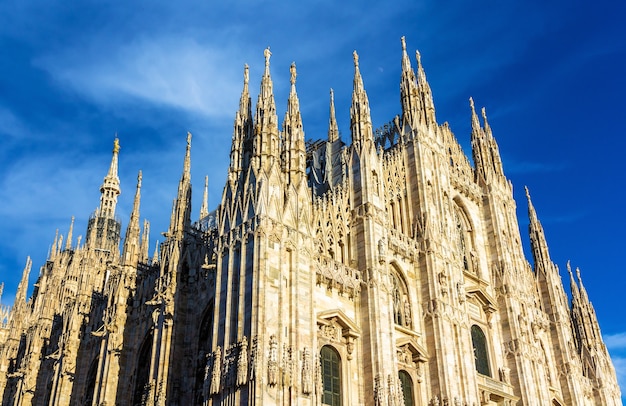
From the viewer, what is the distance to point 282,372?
965 inches

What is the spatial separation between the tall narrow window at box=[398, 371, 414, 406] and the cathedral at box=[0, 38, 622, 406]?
0.11 m

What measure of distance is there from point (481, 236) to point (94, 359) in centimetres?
2611

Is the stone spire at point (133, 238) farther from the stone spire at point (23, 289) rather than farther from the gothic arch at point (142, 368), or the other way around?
the stone spire at point (23, 289)

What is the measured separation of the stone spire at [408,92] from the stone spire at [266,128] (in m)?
12.4

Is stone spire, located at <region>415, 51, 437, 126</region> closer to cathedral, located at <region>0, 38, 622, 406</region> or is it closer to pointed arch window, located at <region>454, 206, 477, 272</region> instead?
cathedral, located at <region>0, 38, 622, 406</region>

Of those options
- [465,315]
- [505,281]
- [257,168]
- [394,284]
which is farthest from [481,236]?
[257,168]

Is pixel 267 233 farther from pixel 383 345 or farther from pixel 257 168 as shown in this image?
pixel 383 345

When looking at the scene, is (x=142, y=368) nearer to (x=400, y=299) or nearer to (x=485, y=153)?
(x=400, y=299)

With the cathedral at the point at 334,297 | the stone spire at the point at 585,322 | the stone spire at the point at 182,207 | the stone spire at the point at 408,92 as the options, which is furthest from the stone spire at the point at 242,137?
the stone spire at the point at 585,322

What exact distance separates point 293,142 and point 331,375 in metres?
11.0

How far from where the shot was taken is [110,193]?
3066 inches

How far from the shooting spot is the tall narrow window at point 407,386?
32.3m

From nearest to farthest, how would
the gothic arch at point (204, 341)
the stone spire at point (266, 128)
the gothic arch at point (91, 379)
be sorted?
the stone spire at point (266, 128), the gothic arch at point (204, 341), the gothic arch at point (91, 379)

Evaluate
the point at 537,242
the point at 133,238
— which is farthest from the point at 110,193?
the point at 537,242
